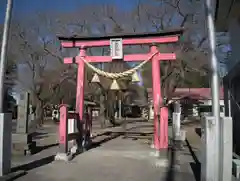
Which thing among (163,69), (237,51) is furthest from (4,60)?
(163,69)

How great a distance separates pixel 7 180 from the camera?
6891 millimetres

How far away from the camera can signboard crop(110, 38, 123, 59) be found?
12.4 meters

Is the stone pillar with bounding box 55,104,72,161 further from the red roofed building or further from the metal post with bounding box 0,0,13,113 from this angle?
the red roofed building

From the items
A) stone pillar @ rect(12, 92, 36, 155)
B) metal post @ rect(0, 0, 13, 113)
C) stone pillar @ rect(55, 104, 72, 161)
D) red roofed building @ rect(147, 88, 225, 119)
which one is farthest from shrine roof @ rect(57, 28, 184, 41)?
red roofed building @ rect(147, 88, 225, 119)

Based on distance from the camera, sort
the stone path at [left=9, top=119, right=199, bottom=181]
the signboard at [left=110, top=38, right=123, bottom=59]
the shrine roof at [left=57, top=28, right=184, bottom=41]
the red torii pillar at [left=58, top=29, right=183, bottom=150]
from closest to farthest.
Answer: the stone path at [left=9, top=119, right=199, bottom=181], the red torii pillar at [left=58, top=29, right=183, bottom=150], the shrine roof at [left=57, top=28, right=184, bottom=41], the signboard at [left=110, top=38, right=123, bottom=59]

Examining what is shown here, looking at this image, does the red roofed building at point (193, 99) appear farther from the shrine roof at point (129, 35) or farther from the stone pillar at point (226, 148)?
the stone pillar at point (226, 148)

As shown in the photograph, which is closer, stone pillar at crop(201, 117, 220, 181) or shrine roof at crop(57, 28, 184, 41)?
stone pillar at crop(201, 117, 220, 181)

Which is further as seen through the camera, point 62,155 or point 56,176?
point 62,155

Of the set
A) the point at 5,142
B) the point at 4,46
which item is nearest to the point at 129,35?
the point at 4,46

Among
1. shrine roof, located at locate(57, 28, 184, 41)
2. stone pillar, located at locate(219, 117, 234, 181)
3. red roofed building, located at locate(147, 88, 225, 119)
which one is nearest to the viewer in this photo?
stone pillar, located at locate(219, 117, 234, 181)

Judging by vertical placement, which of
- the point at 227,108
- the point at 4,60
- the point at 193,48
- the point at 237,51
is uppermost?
the point at 193,48

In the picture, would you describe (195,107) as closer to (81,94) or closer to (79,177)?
(81,94)

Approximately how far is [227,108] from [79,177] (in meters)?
7.48

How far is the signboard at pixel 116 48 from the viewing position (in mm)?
12359
